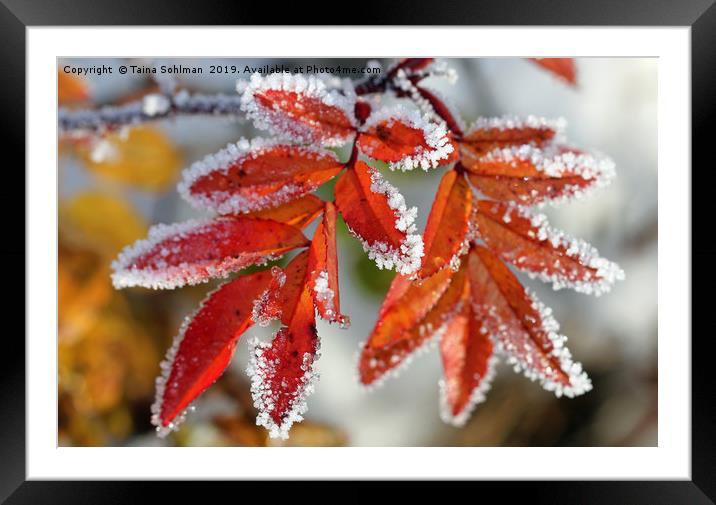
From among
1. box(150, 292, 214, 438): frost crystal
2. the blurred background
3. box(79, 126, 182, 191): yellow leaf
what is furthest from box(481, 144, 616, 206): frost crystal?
box(79, 126, 182, 191): yellow leaf

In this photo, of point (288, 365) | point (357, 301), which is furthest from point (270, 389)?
point (357, 301)

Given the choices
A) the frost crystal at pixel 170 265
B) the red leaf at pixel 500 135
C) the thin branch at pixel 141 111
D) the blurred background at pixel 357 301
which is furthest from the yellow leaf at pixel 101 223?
the red leaf at pixel 500 135

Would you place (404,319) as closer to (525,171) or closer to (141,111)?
(525,171)

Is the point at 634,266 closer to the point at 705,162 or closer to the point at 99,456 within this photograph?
the point at 705,162

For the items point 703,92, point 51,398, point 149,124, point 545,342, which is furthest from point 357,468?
point 703,92

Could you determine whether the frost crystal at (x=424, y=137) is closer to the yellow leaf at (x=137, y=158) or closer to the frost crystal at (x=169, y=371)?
the frost crystal at (x=169, y=371)

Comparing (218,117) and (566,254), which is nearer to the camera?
(566,254)
